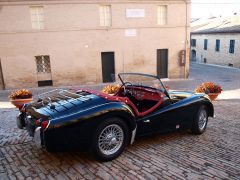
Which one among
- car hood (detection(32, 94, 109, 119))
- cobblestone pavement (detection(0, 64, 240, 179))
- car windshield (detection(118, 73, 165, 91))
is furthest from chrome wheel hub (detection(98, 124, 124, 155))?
car windshield (detection(118, 73, 165, 91))

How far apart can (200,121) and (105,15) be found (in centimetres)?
1202

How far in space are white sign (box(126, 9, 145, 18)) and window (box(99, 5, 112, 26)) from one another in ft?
3.98

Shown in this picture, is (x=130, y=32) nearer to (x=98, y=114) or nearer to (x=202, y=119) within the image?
(x=202, y=119)

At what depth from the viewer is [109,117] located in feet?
14.6

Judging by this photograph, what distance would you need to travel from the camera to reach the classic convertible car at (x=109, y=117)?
4062 mm

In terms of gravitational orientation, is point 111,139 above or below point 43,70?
below

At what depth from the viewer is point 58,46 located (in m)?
15.7

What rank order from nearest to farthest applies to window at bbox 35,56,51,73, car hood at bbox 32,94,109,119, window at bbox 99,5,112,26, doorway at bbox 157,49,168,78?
car hood at bbox 32,94,109,119 → window at bbox 35,56,51,73 → window at bbox 99,5,112,26 → doorway at bbox 157,49,168,78

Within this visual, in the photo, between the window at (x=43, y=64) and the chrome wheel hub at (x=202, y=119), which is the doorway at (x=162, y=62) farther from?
the chrome wheel hub at (x=202, y=119)

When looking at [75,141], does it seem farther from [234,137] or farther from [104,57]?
[104,57]

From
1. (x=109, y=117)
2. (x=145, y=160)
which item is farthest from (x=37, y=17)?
(x=145, y=160)

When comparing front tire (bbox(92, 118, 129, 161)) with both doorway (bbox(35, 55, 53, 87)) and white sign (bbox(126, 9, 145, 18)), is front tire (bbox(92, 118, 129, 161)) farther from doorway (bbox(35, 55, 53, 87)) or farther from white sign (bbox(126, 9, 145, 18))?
white sign (bbox(126, 9, 145, 18))

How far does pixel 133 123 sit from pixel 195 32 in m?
30.4

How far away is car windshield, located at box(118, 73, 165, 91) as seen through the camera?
5.37 metres
